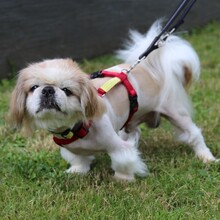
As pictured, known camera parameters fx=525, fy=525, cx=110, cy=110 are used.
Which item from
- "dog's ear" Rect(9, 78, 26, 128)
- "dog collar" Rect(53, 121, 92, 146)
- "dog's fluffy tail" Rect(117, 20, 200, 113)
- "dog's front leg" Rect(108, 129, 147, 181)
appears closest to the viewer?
"dog's ear" Rect(9, 78, 26, 128)

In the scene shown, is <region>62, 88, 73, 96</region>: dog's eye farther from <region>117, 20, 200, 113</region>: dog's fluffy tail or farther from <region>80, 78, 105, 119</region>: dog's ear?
<region>117, 20, 200, 113</region>: dog's fluffy tail

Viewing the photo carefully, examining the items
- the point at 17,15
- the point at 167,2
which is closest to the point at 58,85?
the point at 17,15

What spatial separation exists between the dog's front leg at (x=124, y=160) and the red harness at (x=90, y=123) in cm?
19

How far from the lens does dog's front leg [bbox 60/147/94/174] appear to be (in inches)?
127

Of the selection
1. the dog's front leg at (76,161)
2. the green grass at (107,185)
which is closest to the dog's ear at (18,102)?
the green grass at (107,185)

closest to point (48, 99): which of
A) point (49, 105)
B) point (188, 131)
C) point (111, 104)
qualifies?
point (49, 105)

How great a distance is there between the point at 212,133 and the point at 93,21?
3.13 m

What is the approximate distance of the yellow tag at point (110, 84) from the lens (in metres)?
3.05

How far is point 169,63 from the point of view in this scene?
3348mm

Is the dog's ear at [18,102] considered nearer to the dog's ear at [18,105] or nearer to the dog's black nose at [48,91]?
the dog's ear at [18,105]

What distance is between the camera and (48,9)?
5961mm

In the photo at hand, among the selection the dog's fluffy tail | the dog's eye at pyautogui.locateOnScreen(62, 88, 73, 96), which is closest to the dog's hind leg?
the dog's fluffy tail

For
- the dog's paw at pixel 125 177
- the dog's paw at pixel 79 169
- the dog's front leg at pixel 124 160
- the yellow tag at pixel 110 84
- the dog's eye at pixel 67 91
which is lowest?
the dog's paw at pixel 79 169

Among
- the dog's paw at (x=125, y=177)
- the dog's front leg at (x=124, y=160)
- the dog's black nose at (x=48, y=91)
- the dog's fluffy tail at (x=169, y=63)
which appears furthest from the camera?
the dog's fluffy tail at (x=169, y=63)
